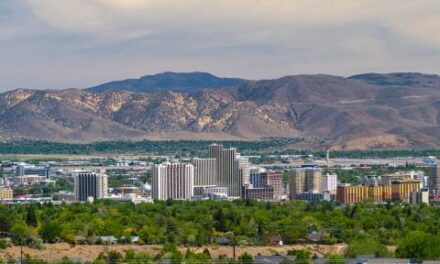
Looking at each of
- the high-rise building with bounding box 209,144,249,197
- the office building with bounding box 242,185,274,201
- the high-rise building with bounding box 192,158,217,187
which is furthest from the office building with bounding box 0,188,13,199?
the high-rise building with bounding box 209,144,249,197

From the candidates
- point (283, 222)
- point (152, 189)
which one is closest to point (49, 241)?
point (283, 222)

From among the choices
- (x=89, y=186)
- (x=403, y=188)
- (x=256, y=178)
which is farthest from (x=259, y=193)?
(x=89, y=186)

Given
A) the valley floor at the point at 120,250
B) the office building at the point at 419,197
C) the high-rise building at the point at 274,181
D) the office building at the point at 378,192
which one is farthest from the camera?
the high-rise building at the point at 274,181

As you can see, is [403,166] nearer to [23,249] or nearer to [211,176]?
[211,176]

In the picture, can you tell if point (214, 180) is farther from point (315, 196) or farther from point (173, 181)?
point (315, 196)

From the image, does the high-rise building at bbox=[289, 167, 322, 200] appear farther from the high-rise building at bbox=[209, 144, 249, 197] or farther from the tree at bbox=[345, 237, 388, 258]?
the tree at bbox=[345, 237, 388, 258]

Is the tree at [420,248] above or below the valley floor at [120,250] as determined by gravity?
above

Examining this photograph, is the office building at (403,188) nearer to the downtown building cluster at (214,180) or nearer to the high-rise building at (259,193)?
the downtown building cluster at (214,180)

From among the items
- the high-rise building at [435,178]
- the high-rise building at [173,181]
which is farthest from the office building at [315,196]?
the high-rise building at [435,178]
